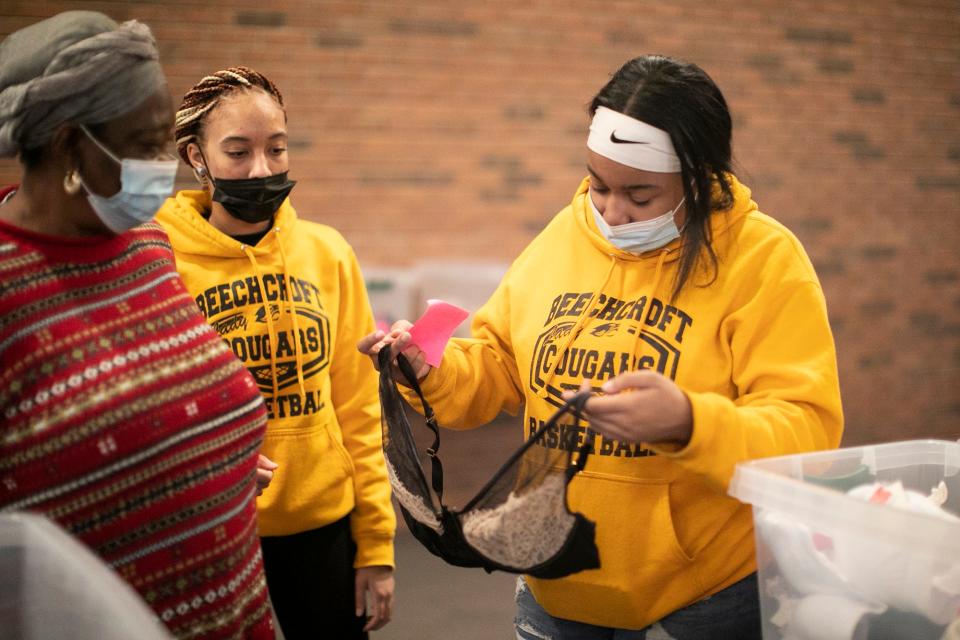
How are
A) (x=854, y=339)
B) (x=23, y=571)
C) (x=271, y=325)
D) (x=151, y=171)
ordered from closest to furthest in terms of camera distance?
(x=23, y=571) < (x=151, y=171) < (x=271, y=325) < (x=854, y=339)

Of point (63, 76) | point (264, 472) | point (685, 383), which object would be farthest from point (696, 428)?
point (63, 76)

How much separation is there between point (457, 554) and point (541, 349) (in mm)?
369

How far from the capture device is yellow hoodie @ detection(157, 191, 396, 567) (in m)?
1.89

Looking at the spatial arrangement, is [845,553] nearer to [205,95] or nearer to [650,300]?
[650,300]

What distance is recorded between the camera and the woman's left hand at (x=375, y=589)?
197 cm

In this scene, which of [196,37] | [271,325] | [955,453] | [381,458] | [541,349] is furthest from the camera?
[196,37]

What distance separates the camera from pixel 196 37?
397cm

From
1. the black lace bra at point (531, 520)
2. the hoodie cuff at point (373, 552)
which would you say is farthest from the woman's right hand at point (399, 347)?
the hoodie cuff at point (373, 552)

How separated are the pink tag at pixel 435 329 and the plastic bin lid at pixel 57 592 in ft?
2.42

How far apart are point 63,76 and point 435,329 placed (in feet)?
2.38

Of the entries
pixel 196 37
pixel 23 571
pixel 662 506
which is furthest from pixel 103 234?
pixel 196 37

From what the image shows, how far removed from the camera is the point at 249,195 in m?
1.90

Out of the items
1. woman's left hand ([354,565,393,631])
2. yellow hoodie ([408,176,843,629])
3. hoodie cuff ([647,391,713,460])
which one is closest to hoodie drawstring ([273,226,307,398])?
woman's left hand ([354,565,393,631])

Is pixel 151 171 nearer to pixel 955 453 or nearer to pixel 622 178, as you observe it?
pixel 622 178
